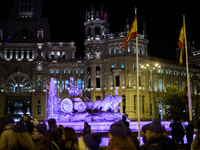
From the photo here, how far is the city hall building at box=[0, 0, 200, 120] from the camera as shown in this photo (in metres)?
75.8

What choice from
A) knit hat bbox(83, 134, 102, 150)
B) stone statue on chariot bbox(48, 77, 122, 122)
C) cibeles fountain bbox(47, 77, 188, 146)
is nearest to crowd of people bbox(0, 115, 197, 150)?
knit hat bbox(83, 134, 102, 150)

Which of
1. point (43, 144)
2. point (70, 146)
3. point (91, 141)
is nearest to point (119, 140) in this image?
point (91, 141)

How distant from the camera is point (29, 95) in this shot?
8119cm

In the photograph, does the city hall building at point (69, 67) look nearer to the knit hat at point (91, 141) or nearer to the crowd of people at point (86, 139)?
the crowd of people at point (86, 139)

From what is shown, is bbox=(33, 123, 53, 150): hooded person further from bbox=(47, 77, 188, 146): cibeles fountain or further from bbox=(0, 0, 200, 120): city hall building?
bbox=(0, 0, 200, 120): city hall building

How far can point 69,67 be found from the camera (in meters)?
84.6

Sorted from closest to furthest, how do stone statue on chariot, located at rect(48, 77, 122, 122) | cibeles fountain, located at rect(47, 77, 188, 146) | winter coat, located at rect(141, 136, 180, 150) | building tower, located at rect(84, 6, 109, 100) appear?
winter coat, located at rect(141, 136, 180, 150) → cibeles fountain, located at rect(47, 77, 188, 146) → stone statue on chariot, located at rect(48, 77, 122, 122) → building tower, located at rect(84, 6, 109, 100)

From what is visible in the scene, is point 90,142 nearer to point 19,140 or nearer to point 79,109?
point 19,140

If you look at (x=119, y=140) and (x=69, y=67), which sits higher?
(x=69, y=67)

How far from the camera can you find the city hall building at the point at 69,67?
2982 inches

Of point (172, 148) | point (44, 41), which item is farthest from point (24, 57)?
point (172, 148)

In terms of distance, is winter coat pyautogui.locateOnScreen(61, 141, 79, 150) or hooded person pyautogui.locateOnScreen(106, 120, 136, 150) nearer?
hooded person pyautogui.locateOnScreen(106, 120, 136, 150)

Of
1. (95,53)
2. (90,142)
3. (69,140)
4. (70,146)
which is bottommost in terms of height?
(70,146)

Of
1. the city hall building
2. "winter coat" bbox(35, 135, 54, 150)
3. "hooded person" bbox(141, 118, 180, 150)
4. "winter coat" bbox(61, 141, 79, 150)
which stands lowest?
"winter coat" bbox(61, 141, 79, 150)
